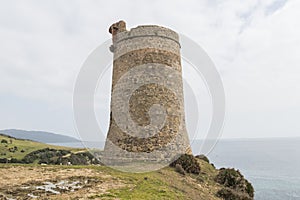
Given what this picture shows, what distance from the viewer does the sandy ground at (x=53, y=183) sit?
8555 mm

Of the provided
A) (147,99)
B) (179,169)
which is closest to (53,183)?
(179,169)

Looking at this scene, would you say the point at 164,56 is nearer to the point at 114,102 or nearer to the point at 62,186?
the point at 114,102

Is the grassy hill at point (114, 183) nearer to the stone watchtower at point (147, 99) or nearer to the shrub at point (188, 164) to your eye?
the shrub at point (188, 164)

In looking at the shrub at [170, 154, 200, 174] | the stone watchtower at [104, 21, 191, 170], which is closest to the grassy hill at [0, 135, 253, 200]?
the shrub at [170, 154, 200, 174]

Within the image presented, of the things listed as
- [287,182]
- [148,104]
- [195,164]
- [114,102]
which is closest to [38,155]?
[114,102]

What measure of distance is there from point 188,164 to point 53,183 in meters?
7.97

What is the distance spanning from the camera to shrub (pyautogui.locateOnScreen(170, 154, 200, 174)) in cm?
1531

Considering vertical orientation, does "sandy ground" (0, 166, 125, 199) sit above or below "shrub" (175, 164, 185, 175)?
below

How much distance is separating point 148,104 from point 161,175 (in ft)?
17.2

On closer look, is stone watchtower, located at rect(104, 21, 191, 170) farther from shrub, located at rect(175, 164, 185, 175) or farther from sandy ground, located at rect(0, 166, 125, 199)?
sandy ground, located at rect(0, 166, 125, 199)

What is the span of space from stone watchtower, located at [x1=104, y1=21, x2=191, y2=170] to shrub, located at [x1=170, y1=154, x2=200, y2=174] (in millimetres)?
592

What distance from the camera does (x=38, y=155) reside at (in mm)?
34344

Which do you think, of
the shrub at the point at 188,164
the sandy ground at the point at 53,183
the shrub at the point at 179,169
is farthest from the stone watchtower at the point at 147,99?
the sandy ground at the point at 53,183

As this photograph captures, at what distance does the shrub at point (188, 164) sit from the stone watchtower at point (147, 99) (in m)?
0.59
